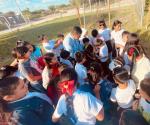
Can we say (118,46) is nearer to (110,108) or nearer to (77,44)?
(77,44)

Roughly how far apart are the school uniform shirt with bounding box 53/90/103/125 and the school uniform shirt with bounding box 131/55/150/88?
1219mm

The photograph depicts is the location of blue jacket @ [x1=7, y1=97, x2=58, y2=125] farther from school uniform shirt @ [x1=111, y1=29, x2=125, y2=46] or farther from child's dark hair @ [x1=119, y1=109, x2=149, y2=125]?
school uniform shirt @ [x1=111, y1=29, x2=125, y2=46]

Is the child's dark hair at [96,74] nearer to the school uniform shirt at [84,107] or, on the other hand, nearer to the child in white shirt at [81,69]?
the child in white shirt at [81,69]

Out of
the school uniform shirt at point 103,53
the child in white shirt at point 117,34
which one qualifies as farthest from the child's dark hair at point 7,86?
the child in white shirt at point 117,34

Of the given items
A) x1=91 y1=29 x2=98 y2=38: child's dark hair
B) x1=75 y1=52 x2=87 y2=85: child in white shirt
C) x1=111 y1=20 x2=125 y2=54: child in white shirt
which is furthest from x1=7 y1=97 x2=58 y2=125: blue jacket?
x1=111 y1=20 x2=125 y2=54: child in white shirt

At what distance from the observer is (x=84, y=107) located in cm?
284

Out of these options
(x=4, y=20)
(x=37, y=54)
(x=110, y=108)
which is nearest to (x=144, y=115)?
(x=110, y=108)

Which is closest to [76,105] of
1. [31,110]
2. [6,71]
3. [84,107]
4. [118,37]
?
[84,107]

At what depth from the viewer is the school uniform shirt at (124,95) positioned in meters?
3.44

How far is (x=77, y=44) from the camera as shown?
18.4 feet

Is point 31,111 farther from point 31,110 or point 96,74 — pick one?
point 96,74

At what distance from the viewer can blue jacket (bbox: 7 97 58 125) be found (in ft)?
8.14

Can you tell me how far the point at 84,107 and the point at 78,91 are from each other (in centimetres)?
18

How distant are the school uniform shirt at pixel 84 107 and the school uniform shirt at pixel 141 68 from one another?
1219 mm
